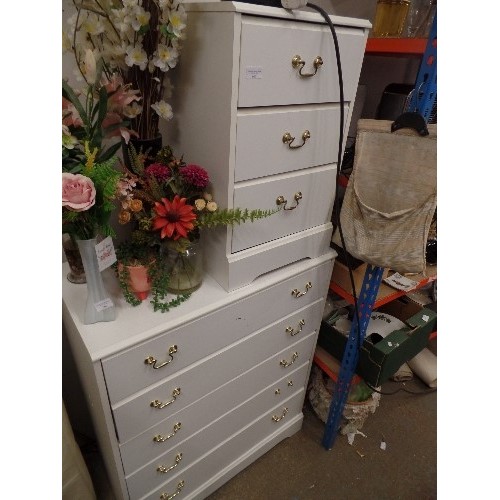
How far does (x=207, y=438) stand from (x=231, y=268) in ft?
2.02

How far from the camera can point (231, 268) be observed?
0.91 metres

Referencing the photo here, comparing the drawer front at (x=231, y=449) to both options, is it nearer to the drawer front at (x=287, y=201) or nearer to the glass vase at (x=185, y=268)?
the glass vase at (x=185, y=268)

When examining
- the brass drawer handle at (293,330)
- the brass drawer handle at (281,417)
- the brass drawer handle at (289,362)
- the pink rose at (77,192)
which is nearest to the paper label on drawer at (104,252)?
the pink rose at (77,192)

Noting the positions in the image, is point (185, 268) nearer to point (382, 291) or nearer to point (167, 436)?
point (167, 436)

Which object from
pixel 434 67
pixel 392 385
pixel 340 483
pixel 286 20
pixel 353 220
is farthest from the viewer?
pixel 392 385

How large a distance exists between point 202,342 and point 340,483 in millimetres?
942

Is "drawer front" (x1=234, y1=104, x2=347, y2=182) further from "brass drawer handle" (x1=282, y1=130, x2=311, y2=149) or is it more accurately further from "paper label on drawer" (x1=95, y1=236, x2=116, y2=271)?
"paper label on drawer" (x1=95, y1=236, x2=116, y2=271)

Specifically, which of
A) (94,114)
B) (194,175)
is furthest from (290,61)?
(94,114)

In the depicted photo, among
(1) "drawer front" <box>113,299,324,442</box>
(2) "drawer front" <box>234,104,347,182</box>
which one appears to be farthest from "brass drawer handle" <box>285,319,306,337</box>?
(2) "drawer front" <box>234,104,347,182</box>

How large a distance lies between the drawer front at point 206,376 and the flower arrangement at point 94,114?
1.88ft

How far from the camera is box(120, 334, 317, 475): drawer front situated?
96 centimetres

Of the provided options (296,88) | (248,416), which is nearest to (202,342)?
(248,416)

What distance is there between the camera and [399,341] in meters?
1.27

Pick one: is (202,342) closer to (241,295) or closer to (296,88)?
(241,295)
